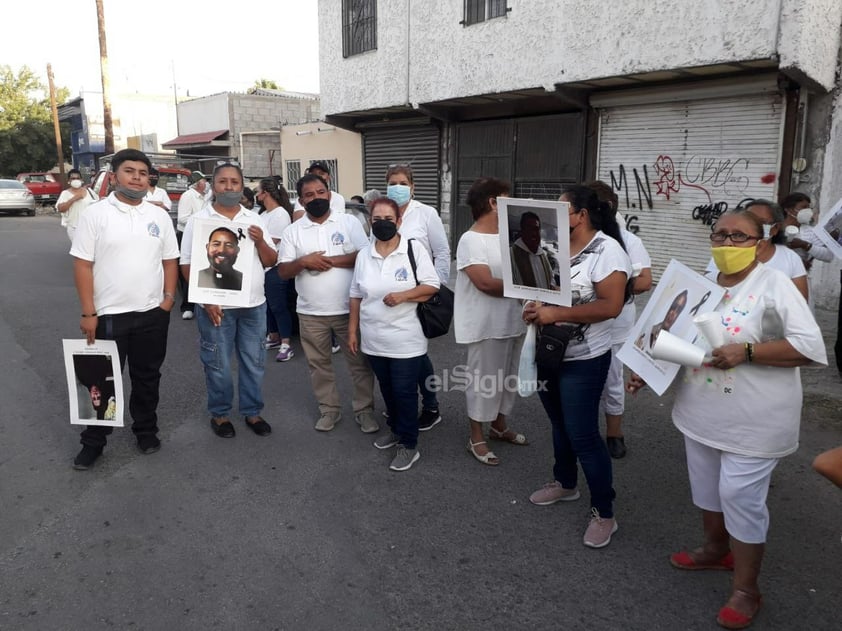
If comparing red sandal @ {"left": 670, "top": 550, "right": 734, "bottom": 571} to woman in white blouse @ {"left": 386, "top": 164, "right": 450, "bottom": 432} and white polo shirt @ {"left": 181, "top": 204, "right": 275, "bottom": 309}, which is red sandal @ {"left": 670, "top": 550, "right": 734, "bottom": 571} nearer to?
woman in white blouse @ {"left": 386, "top": 164, "right": 450, "bottom": 432}

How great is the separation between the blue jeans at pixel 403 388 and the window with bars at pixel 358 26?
11113mm

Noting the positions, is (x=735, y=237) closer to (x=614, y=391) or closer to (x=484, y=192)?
(x=484, y=192)

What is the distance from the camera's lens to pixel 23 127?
41.7m

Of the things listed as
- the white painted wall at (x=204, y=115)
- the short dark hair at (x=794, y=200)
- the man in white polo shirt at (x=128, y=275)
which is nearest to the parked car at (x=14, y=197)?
the white painted wall at (x=204, y=115)

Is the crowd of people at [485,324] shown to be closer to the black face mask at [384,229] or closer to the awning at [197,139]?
the black face mask at [384,229]

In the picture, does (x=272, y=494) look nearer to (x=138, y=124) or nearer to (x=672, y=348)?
(x=672, y=348)

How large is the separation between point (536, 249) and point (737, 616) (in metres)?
1.78

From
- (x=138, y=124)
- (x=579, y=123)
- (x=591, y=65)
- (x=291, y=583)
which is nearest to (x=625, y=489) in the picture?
(x=291, y=583)

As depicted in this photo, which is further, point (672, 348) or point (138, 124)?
point (138, 124)

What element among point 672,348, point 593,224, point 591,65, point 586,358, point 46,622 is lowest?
point 46,622

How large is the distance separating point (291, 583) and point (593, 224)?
2207 mm

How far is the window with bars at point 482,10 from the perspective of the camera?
36.0 feet

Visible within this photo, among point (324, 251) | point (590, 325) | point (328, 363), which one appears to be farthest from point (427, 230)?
point (590, 325)

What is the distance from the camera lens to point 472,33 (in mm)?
11312
